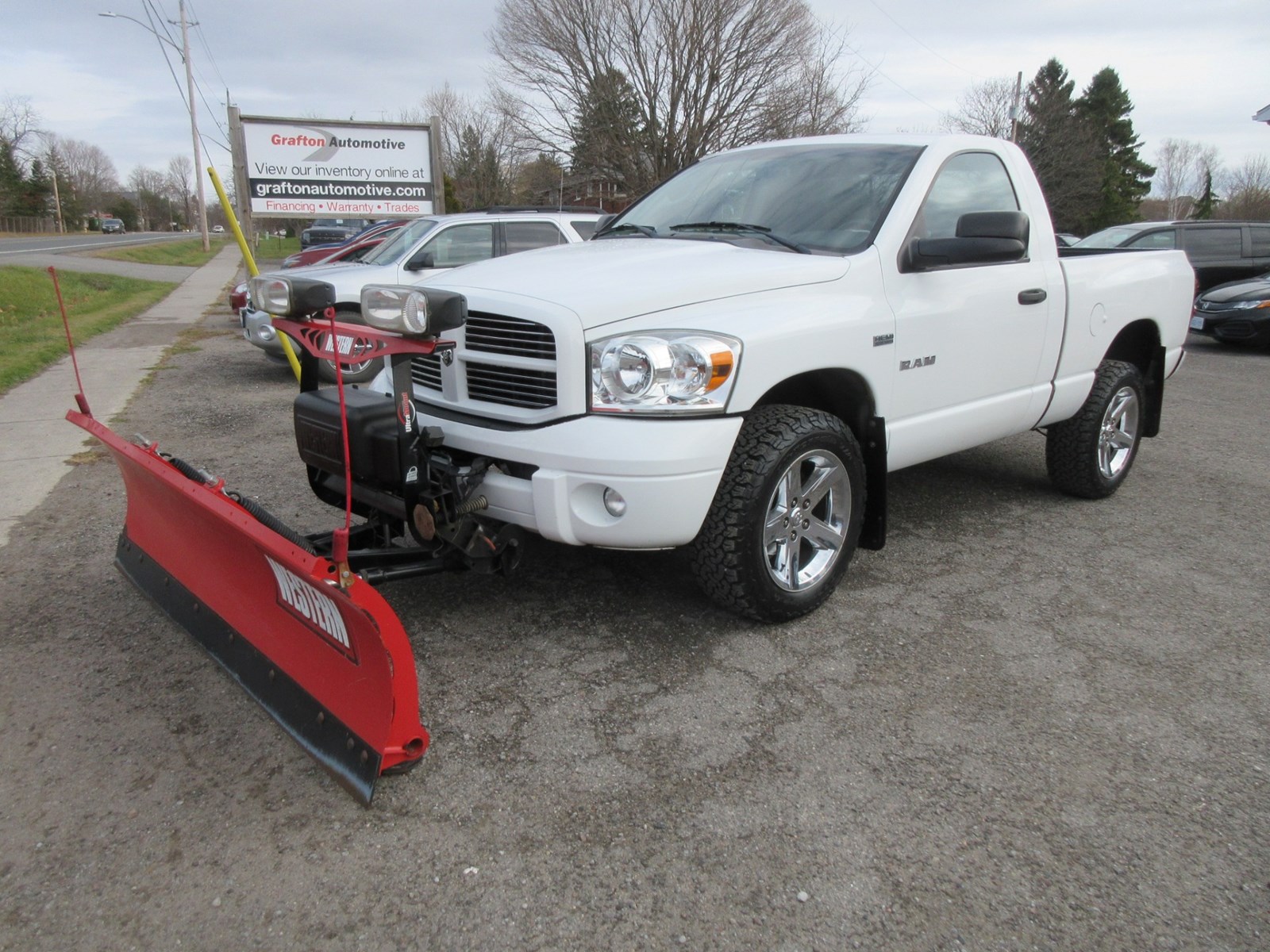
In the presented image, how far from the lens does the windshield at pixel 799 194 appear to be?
3.93 meters

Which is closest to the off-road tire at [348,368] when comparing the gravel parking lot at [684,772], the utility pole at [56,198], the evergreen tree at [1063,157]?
the gravel parking lot at [684,772]

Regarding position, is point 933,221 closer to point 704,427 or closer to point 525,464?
point 704,427

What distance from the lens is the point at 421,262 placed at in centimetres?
918

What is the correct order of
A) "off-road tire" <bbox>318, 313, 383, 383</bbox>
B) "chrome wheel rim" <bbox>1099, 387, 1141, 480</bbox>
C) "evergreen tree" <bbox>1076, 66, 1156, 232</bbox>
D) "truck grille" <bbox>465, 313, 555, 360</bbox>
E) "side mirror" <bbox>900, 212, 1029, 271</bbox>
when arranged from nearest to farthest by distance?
"truck grille" <bbox>465, 313, 555, 360</bbox> → "side mirror" <bbox>900, 212, 1029, 271</bbox> → "chrome wheel rim" <bbox>1099, 387, 1141, 480</bbox> → "off-road tire" <bbox>318, 313, 383, 383</bbox> → "evergreen tree" <bbox>1076, 66, 1156, 232</bbox>

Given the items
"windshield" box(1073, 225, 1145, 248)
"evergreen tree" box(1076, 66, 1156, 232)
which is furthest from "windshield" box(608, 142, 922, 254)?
"evergreen tree" box(1076, 66, 1156, 232)

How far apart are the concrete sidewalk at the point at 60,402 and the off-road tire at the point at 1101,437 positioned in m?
5.65

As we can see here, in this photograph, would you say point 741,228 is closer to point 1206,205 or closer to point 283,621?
point 283,621

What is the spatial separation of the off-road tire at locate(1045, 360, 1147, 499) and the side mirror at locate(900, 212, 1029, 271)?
5.66ft

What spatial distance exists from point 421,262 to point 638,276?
6.36 meters

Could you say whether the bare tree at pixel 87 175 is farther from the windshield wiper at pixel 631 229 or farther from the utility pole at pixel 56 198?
the windshield wiper at pixel 631 229

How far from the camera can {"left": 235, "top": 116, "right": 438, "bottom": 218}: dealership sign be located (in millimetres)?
16203

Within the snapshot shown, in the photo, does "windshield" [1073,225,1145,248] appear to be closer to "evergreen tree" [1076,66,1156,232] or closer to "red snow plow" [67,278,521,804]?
"red snow plow" [67,278,521,804]

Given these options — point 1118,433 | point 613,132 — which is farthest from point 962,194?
point 613,132

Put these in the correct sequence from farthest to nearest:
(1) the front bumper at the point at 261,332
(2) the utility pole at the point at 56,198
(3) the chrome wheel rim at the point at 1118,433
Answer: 1. (2) the utility pole at the point at 56,198
2. (1) the front bumper at the point at 261,332
3. (3) the chrome wheel rim at the point at 1118,433
